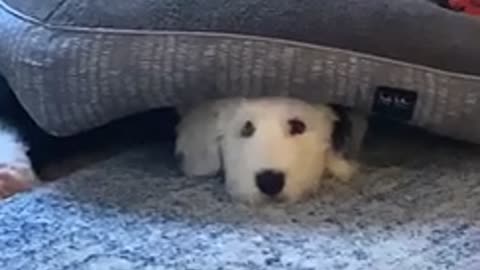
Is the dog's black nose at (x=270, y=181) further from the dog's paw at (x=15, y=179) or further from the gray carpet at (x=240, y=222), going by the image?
the dog's paw at (x=15, y=179)

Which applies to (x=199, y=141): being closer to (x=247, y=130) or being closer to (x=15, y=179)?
(x=247, y=130)

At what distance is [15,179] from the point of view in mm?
1306

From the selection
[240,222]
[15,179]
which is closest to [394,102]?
[240,222]

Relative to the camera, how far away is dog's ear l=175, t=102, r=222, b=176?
51.1 inches

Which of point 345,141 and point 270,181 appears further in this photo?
point 345,141

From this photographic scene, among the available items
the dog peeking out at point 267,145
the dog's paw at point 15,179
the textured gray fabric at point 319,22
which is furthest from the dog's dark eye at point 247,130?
the dog's paw at point 15,179

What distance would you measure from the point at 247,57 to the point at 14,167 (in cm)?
32

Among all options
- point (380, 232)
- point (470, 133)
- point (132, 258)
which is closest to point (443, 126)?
point (470, 133)

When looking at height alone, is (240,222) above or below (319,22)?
below

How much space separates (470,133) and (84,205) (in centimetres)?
46

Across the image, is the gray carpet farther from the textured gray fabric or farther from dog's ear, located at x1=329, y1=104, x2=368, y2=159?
the textured gray fabric

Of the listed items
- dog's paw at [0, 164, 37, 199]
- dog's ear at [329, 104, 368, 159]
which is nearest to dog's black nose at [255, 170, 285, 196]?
dog's ear at [329, 104, 368, 159]

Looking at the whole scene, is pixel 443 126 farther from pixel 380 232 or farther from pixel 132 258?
pixel 132 258

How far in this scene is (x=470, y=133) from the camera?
1.31 m
